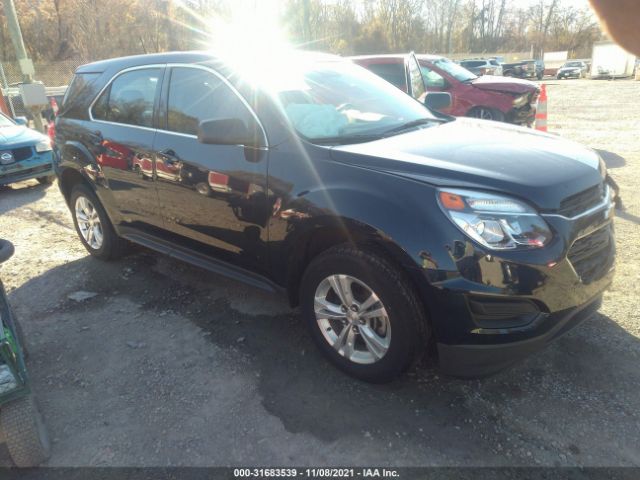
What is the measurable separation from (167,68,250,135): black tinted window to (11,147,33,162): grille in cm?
569

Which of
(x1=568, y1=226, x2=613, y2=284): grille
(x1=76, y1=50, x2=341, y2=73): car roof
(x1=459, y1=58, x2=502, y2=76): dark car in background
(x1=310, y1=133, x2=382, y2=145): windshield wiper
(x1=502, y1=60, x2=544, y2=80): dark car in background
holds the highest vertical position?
(x1=76, y1=50, x2=341, y2=73): car roof

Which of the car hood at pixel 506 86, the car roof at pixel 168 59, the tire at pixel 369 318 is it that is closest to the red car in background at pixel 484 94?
the car hood at pixel 506 86

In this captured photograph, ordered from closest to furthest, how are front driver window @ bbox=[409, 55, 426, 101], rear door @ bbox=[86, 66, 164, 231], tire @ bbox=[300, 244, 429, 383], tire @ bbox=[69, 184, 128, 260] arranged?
1. tire @ bbox=[300, 244, 429, 383]
2. rear door @ bbox=[86, 66, 164, 231]
3. tire @ bbox=[69, 184, 128, 260]
4. front driver window @ bbox=[409, 55, 426, 101]

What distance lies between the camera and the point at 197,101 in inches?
135

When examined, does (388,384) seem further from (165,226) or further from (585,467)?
(165,226)

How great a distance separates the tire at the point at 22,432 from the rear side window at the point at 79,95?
297 cm

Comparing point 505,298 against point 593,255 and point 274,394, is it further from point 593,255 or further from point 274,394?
point 274,394

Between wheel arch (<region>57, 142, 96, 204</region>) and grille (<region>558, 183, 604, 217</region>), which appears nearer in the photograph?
grille (<region>558, 183, 604, 217</region>)

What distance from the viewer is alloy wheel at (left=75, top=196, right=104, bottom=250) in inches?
187

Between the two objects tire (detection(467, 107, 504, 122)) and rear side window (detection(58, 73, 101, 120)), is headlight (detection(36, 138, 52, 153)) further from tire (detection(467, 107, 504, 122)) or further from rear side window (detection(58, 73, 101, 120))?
tire (detection(467, 107, 504, 122))

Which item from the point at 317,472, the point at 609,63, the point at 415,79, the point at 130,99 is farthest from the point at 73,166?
the point at 609,63

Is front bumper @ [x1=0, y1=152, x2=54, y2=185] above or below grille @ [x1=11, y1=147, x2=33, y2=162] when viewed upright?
below

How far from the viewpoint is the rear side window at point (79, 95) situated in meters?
4.44

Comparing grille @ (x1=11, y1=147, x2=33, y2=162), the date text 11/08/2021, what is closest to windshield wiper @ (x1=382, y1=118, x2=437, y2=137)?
the date text 11/08/2021
